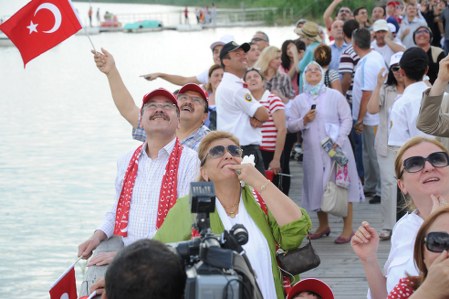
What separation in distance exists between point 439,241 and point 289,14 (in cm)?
7083

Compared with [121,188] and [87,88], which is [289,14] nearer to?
[87,88]

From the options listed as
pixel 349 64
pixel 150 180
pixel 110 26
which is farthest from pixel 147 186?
pixel 110 26

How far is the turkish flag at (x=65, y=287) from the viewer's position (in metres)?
4.97

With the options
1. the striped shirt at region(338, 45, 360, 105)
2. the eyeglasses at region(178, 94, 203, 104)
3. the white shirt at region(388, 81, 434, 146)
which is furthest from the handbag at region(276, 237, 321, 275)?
the striped shirt at region(338, 45, 360, 105)

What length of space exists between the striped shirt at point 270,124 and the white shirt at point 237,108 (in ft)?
2.67

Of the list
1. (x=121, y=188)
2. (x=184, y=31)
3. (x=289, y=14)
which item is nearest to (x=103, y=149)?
(x=121, y=188)

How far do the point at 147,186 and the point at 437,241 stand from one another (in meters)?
2.20

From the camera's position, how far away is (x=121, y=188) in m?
5.58

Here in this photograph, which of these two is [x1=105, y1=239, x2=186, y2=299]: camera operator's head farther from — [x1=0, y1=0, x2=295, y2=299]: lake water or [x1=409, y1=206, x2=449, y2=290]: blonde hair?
[x1=0, y1=0, x2=295, y2=299]: lake water

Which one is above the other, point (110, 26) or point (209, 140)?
point (209, 140)

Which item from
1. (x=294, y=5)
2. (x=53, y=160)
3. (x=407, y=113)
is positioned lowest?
(x=53, y=160)

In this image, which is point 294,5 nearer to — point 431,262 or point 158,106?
point 158,106

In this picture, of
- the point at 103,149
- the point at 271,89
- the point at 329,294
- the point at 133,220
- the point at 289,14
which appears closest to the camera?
the point at 329,294

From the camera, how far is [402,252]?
4367 mm
